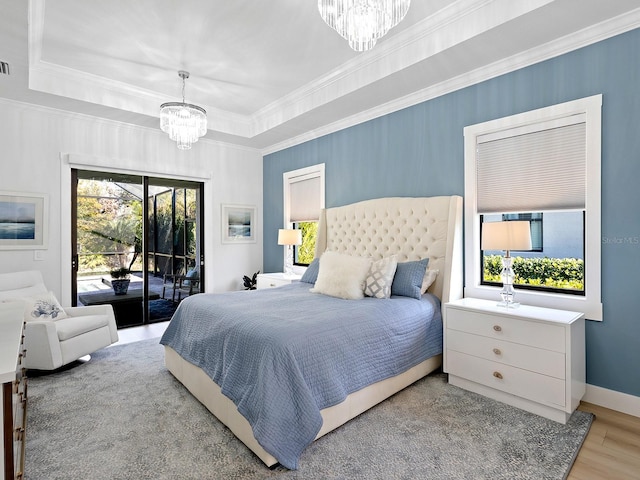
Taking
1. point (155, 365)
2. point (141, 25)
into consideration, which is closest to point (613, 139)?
point (141, 25)

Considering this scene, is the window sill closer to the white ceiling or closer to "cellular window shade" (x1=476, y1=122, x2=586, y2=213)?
"cellular window shade" (x1=476, y1=122, x2=586, y2=213)

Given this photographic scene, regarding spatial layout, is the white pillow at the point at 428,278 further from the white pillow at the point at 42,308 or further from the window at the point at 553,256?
the white pillow at the point at 42,308

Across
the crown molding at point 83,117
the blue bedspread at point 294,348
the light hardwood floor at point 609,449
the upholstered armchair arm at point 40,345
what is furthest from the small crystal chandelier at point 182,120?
the light hardwood floor at point 609,449

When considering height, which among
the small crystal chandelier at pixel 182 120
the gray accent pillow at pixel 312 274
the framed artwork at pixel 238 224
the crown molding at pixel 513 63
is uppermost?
the crown molding at pixel 513 63

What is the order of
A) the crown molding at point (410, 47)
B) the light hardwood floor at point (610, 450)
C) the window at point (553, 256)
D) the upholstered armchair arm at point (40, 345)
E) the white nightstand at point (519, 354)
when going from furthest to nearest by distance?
the upholstered armchair arm at point (40, 345) < the window at point (553, 256) < the crown molding at point (410, 47) < the white nightstand at point (519, 354) < the light hardwood floor at point (610, 450)

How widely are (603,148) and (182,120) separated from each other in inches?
142

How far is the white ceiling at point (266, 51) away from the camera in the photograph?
2559mm

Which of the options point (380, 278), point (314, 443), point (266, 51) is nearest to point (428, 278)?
point (380, 278)

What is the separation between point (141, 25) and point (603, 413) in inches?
179

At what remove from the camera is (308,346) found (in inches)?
80.4

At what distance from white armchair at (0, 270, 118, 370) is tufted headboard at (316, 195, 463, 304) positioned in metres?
2.52

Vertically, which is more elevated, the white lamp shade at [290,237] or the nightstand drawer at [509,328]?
the white lamp shade at [290,237]

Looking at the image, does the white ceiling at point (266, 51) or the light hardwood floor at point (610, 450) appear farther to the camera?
the white ceiling at point (266, 51)

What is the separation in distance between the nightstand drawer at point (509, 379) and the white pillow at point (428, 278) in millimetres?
619
